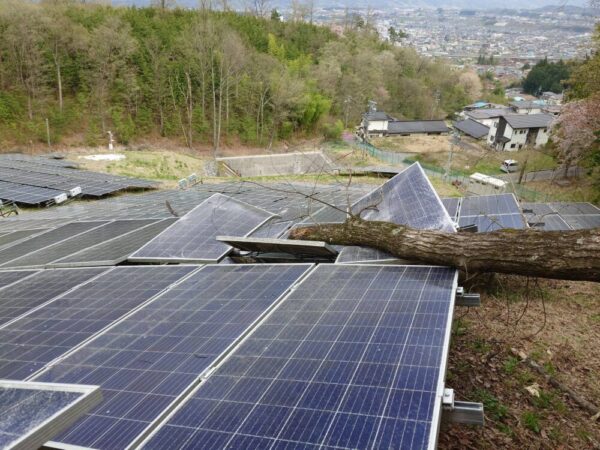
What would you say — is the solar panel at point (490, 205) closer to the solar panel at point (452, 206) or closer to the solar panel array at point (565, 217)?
the solar panel at point (452, 206)

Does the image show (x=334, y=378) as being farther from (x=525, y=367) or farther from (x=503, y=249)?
(x=525, y=367)

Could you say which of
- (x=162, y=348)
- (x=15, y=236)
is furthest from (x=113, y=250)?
(x=15, y=236)

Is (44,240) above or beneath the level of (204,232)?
beneath

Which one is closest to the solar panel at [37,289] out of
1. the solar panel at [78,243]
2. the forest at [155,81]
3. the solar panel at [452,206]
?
the solar panel at [78,243]

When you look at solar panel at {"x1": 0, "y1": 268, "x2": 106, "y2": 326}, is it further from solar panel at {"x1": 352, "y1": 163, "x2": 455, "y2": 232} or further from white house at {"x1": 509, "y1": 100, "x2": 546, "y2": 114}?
white house at {"x1": 509, "y1": 100, "x2": 546, "y2": 114}

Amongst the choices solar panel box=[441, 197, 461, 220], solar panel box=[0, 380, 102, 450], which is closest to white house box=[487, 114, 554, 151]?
solar panel box=[441, 197, 461, 220]

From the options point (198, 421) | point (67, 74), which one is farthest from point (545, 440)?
point (67, 74)
